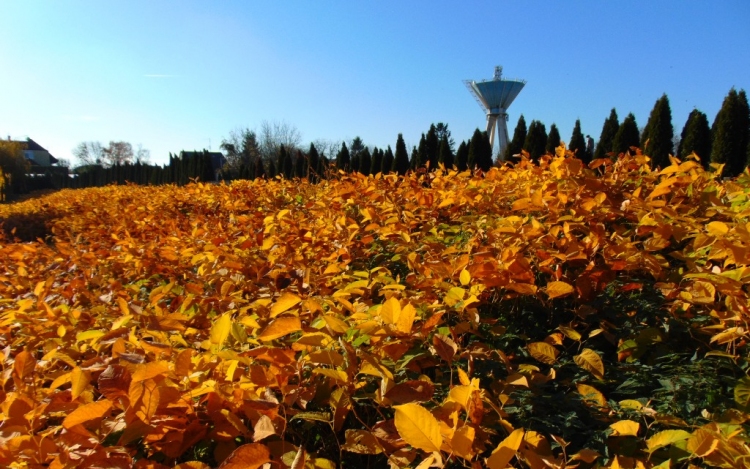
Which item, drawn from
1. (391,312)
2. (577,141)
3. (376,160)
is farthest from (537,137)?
(391,312)

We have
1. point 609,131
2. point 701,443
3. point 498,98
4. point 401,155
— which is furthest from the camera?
point 498,98

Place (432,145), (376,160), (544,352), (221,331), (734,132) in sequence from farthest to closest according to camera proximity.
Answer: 1. (376,160)
2. (432,145)
3. (734,132)
4. (544,352)
5. (221,331)

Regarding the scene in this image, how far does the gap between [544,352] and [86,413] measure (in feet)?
3.50

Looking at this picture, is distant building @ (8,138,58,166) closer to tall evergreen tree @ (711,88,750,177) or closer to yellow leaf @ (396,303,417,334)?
tall evergreen tree @ (711,88,750,177)

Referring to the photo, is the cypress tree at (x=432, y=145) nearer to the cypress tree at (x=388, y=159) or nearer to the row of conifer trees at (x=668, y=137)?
the cypress tree at (x=388, y=159)

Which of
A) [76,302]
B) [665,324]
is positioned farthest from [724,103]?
[76,302]

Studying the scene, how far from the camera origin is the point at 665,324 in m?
1.50

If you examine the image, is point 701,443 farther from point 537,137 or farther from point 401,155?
point 401,155

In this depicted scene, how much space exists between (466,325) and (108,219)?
16.7 ft

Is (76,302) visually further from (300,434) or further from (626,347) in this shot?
(626,347)

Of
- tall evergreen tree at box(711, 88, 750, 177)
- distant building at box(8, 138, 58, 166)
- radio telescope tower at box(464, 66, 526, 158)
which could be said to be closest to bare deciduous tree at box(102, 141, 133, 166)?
distant building at box(8, 138, 58, 166)

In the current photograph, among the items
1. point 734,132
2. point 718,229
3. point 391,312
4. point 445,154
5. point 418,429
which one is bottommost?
point 418,429

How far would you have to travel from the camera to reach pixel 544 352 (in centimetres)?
131

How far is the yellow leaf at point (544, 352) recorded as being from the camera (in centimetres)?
130
